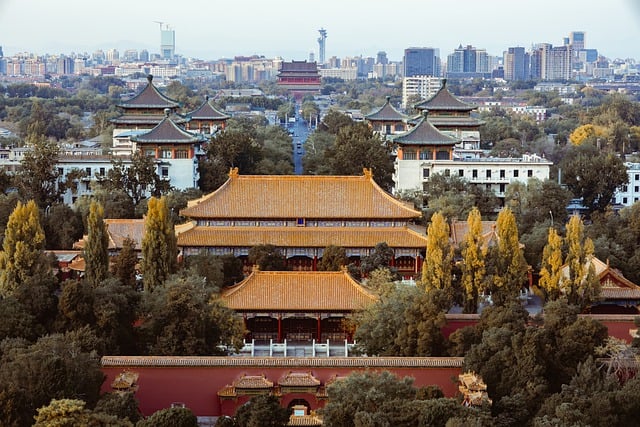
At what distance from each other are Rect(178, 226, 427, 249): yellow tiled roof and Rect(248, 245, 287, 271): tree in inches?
23.4

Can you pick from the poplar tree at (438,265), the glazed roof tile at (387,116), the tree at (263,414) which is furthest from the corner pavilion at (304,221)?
the glazed roof tile at (387,116)

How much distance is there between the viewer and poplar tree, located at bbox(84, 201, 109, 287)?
2183 centimetres

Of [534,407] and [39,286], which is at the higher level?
[39,286]

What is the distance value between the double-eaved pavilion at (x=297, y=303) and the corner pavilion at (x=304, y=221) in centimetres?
326

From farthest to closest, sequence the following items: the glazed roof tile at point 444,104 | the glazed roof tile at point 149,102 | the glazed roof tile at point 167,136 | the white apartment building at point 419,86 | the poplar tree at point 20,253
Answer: the white apartment building at point 419,86, the glazed roof tile at point 149,102, the glazed roof tile at point 444,104, the glazed roof tile at point 167,136, the poplar tree at point 20,253

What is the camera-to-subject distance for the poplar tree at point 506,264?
2162cm

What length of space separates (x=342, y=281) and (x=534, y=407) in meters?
5.33

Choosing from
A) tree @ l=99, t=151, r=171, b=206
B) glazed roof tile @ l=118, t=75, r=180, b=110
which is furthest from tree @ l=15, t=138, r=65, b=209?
glazed roof tile @ l=118, t=75, r=180, b=110

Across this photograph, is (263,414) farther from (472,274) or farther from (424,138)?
(424,138)

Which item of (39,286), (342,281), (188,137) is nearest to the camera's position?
(39,286)

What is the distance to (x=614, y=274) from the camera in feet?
74.0

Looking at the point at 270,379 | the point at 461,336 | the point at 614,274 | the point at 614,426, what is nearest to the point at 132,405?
the point at 270,379

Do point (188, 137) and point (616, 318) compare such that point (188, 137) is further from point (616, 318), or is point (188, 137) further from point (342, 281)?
point (616, 318)

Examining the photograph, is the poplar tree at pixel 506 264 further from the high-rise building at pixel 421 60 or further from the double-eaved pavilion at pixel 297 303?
the high-rise building at pixel 421 60
